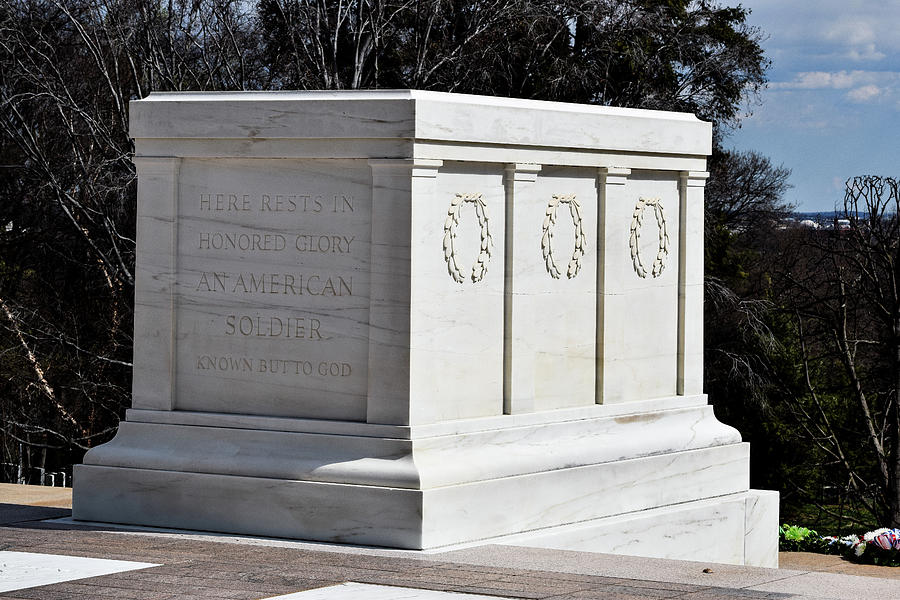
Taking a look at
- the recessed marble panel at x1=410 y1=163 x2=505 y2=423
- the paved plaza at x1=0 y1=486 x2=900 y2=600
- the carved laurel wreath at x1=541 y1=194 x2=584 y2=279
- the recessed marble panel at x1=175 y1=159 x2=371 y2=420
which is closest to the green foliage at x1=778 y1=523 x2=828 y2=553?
the carved laurel wreath at x1=541 y1=194 x2=584 y2=279

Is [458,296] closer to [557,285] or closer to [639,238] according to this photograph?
[557,285]

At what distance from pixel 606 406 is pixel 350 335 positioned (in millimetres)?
2314

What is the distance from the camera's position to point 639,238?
1066 cm

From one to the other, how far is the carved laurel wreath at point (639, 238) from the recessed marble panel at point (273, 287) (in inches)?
105

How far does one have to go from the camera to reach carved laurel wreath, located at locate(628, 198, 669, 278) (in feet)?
34.8

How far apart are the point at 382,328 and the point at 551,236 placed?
1.71m

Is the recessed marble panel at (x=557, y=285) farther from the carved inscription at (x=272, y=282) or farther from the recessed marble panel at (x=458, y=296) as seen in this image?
the carved inscription at (x=272, y=282)

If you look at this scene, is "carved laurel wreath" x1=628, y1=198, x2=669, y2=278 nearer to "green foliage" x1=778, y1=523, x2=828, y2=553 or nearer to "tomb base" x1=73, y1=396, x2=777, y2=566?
"tomb base" x1=73, y1=396, x2=777, y2=566

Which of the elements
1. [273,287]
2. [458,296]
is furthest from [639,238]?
[273,287]

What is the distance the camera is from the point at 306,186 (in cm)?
889

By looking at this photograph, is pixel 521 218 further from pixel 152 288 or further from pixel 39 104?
pixel 39 104

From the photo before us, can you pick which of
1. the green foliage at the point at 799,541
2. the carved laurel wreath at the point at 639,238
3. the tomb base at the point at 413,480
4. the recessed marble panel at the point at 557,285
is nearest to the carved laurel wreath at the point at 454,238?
the recessed marble panel at the point at 557,285

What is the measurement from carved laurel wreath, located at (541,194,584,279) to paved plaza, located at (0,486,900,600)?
2.25 m

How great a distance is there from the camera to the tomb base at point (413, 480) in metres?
8.45
